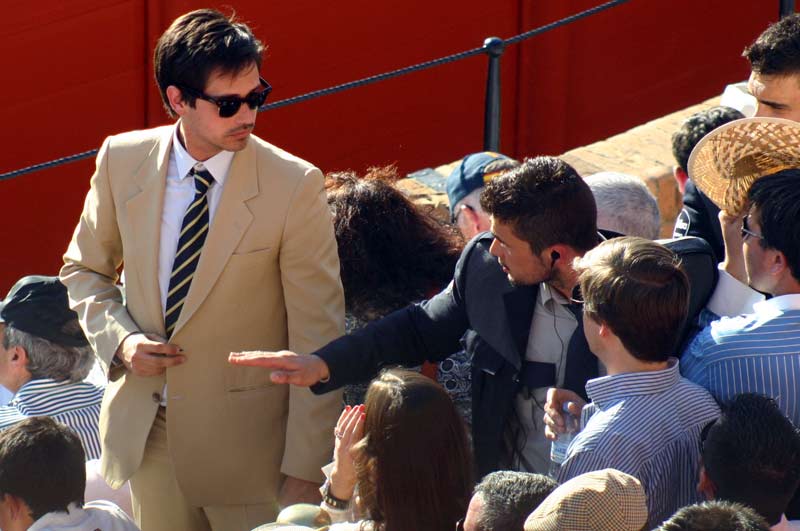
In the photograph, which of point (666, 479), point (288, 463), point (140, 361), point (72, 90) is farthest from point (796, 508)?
point (72, 90)

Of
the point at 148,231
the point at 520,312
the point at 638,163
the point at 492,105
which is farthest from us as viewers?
the point at 638,163

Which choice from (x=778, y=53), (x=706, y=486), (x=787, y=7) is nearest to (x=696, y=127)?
(x=778, y=53)

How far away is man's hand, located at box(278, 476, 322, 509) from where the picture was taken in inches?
134

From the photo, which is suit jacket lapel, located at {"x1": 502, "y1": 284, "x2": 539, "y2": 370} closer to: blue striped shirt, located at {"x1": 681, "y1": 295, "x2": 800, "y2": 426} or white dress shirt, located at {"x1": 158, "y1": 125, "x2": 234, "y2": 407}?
blue striped shirt, located at {"x1": 681, "y1": 295, "x2": 800, "y2": 426}

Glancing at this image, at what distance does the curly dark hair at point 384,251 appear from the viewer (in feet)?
12.2

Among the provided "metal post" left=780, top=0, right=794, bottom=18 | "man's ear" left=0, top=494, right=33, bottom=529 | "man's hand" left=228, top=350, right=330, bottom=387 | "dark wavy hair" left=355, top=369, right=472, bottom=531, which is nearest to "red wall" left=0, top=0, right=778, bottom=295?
A: "metal post" left=780, top=0, right=794, bottom=18

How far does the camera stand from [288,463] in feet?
11.2

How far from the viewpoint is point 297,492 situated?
342 centimetres

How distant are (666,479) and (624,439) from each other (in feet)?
0.48

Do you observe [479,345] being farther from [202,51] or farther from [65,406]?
[65,406]

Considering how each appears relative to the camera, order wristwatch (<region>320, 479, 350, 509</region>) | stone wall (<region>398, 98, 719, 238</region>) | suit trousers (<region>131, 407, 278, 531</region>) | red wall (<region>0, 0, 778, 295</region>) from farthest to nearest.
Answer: red wall (<region>0, 0, 778, 295</region>)
stone wall (<region>398, 98, 719, 238</region>)
suit trousers (<region>131, 407, 278, 531</region>)
wristwatch (<region>320, 479, 350, 509</region>)

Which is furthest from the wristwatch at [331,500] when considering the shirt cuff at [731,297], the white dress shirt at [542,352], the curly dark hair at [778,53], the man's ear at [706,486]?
the curly dark hair at [778,53]

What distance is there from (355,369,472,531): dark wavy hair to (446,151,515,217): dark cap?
61.6 inches

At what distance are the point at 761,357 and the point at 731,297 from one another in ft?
1.36
